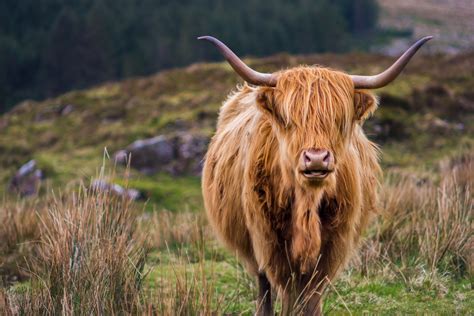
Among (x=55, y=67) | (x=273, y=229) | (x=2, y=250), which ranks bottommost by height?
(x=55, y=67)

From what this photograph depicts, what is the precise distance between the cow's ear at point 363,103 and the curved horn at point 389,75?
4 centimetres

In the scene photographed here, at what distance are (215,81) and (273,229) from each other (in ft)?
Answer: 59.3

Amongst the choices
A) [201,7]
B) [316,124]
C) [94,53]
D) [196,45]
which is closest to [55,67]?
[94,53]

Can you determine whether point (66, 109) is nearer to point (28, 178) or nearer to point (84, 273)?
point (28, 178)

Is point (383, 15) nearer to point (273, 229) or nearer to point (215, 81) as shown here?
point (215, 81)

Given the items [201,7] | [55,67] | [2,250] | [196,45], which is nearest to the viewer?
[2,250]

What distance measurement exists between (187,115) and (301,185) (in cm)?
1450

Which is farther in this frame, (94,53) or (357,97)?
(94,53)

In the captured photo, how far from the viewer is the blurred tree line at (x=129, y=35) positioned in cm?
4066

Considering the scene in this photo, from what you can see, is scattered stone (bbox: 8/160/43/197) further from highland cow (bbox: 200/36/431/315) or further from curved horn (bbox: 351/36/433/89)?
curved horn (bbox: 351/36/433/89)

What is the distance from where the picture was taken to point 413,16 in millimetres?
74375

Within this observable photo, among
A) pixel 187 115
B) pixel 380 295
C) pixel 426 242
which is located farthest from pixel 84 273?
pixel 187 115

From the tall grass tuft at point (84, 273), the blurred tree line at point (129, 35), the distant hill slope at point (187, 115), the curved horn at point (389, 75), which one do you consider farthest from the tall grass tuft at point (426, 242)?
the blurred tree line at point (129, 35)

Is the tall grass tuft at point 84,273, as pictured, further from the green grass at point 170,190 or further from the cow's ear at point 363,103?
the green grass at point 170,190
